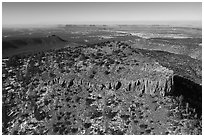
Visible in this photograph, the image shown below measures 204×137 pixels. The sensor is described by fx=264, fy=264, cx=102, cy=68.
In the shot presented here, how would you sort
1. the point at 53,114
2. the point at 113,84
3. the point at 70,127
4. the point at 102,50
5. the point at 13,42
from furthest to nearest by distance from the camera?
the point at 13,42 < the point at 102,50 < the point at 113,84 < the point at 53,114 < the point at 70,127

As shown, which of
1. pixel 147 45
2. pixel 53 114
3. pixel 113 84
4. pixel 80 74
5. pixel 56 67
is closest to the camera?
pixel 53 114

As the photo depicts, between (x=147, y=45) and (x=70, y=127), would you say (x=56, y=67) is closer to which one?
(x=70, y=127)

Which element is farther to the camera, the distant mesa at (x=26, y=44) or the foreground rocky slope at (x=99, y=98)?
the distant mesa at (x=26, y=44)

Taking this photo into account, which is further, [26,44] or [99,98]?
[26,44]

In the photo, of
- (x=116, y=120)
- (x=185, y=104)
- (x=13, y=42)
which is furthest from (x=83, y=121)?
(x=13, y=42)

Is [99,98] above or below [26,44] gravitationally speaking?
above

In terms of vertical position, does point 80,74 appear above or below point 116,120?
above

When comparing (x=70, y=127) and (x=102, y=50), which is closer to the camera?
(x=70, y=127)

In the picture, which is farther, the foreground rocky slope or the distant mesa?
the distant mesa
